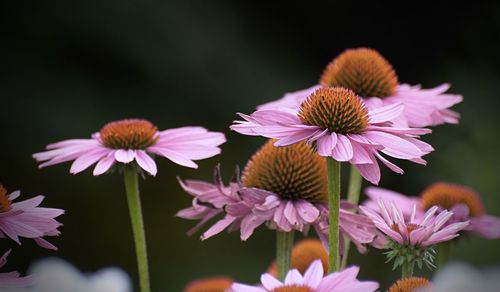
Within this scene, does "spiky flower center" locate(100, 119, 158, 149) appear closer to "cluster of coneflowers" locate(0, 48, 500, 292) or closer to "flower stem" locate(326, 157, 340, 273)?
"cluster of coneflowers" locate(0, 48, 500, 292)

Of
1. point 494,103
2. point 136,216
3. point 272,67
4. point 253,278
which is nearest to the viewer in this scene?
point 136,216

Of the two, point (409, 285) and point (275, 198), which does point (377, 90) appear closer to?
point (275, 198)

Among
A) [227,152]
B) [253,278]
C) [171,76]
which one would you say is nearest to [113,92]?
[171,76]

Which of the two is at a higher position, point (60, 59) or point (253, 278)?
point (60, 59)

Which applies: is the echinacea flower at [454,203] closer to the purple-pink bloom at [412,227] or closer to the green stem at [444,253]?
the green stem at [444,253]

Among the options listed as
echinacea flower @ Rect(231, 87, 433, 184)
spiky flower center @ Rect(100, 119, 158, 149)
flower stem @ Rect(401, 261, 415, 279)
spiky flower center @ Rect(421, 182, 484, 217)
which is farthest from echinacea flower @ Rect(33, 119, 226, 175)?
spiky flower center @ Rect(421, 182, 484, 217)

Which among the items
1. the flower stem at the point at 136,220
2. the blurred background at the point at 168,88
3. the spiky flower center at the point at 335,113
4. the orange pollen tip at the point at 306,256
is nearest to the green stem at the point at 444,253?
the orange pollen tip at the point at 306,256

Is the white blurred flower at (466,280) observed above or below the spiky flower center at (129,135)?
below

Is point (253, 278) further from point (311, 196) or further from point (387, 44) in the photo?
point (311, 196)
